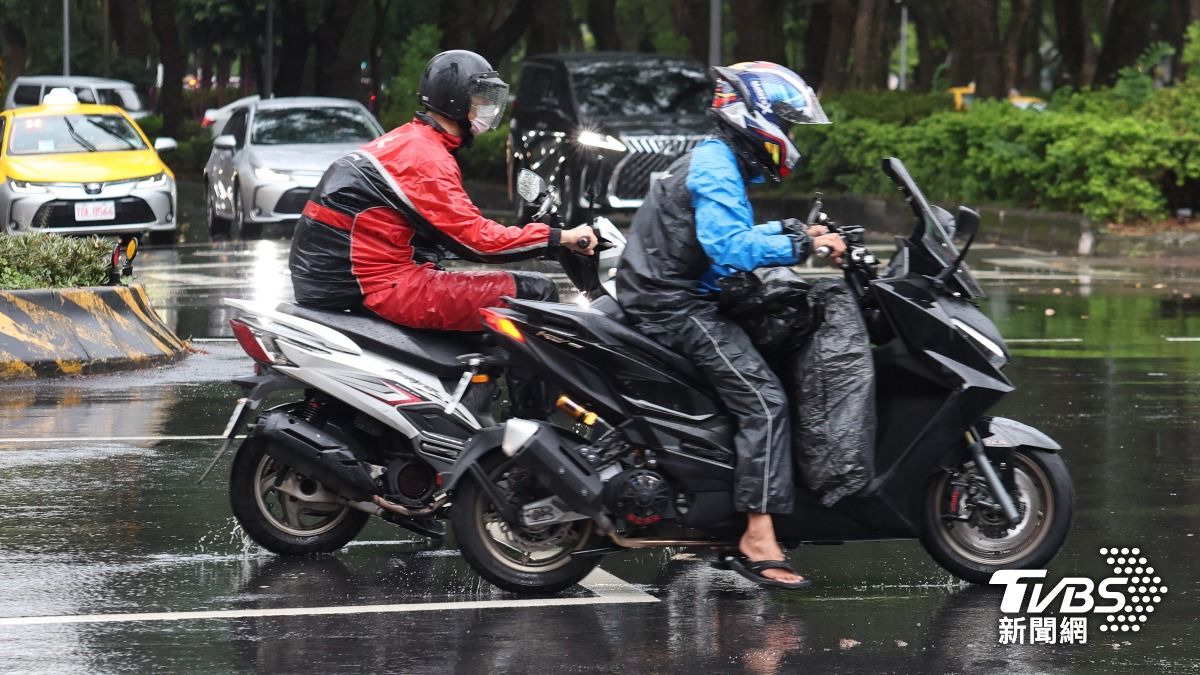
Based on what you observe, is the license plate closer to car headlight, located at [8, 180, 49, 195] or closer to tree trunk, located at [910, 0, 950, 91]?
car headlight, located at [8, 180, 49, 195]

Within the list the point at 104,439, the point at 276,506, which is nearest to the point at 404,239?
the point at 276,506

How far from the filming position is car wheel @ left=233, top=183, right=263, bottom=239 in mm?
23750

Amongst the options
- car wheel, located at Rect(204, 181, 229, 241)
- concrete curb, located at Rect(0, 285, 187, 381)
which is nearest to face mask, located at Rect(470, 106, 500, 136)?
concrete curb, located at Rect(0, 285, 187, 381)

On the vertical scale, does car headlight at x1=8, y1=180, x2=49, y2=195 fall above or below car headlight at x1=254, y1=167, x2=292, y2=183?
below

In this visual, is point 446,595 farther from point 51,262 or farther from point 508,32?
point 508,32

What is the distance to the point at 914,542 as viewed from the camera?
24.1 feet

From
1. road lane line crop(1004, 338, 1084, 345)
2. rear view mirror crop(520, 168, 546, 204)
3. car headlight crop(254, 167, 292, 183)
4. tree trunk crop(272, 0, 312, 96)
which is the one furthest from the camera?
tree trunk crop(272, 0, 312, 96)

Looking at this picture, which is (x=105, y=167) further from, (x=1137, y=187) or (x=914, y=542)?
(x=914, y=542)

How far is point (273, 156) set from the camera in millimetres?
23531

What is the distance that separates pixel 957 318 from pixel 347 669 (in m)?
2.22

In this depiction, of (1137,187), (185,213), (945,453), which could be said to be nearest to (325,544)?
(945,453)

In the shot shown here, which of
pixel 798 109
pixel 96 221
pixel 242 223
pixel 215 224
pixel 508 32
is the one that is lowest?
pixel 215 224

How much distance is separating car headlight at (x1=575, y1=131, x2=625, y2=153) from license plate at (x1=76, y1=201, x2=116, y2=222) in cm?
517

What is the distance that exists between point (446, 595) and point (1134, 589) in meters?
2.23
